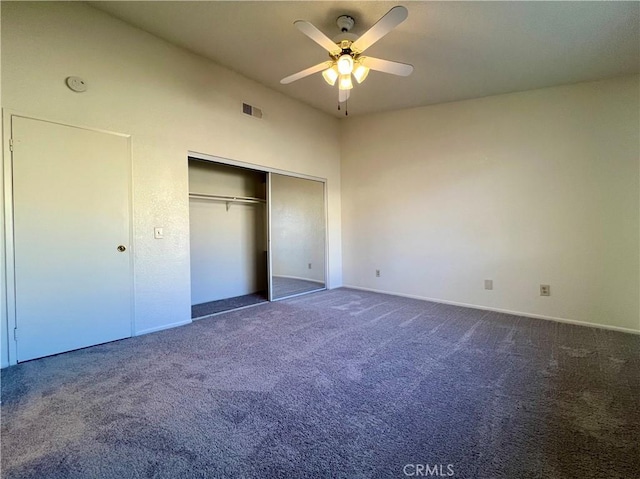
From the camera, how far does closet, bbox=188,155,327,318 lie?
454 centimetres

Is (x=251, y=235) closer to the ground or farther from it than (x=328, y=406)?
farther from it

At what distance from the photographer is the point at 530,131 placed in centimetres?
391

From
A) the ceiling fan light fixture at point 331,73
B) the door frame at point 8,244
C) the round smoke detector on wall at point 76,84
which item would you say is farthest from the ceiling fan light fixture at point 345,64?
the door frame at point 8,244

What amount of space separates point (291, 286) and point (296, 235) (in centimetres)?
89

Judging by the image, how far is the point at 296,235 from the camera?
208 inches

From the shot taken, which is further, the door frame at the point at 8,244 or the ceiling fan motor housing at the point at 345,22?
the ceiling fan motor housing at the point at 345,22

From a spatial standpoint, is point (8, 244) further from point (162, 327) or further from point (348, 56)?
point (348, 56)

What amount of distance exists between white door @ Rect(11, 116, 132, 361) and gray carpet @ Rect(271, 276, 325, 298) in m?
2.24

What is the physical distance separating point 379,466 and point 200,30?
3.77m

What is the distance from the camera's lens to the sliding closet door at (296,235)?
4773 millimetres

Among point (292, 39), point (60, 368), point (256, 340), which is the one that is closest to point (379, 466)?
point (256, 340)

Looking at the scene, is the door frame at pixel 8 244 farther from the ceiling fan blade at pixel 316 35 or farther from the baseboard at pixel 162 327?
the ceiling fan blade at pixel 316 35

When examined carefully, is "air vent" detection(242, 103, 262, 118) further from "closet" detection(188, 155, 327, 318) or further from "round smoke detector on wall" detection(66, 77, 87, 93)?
"round smoke detector on wall" detection(66, 77, 87, 93)

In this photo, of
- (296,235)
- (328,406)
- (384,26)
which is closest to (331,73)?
(384,26)
